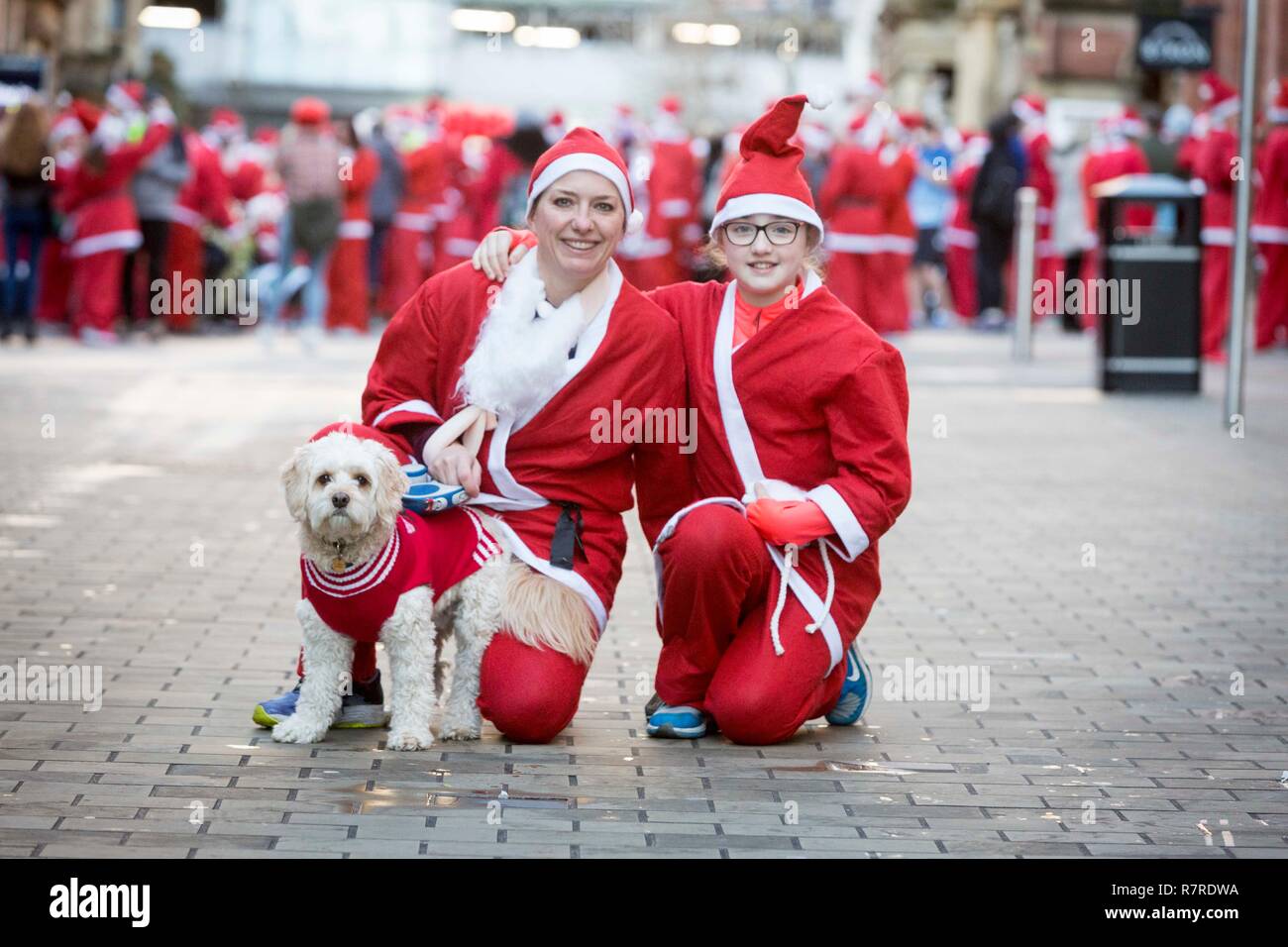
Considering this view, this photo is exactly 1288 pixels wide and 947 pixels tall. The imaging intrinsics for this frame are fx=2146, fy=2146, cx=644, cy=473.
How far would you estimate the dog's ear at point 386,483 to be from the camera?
17.2 feet

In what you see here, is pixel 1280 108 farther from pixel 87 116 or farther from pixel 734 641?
pixel 734 641

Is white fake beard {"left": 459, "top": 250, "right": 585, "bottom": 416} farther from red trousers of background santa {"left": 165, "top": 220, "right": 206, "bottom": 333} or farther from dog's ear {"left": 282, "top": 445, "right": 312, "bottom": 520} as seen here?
red trousers of background santa {"left": 165, "top": 220, "right": 206, "bottom": 333}

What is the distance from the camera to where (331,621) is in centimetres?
545

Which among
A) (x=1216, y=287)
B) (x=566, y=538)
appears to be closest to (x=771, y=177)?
(x=566, y=538)

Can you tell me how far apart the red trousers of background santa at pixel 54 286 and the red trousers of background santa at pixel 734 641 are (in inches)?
668

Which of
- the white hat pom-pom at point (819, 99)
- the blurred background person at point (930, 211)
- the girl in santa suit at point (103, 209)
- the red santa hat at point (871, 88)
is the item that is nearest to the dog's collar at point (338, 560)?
the white hat pom-pom at point (819, 99)

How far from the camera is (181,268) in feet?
72.6

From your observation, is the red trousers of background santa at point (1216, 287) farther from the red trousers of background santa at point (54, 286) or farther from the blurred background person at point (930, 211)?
the red trousers of background santa at point (54, 286)

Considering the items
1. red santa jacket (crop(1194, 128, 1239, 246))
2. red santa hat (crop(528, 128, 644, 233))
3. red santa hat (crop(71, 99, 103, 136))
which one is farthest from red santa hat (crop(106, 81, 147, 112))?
red santa hat (crop(528, 128, 644, 233))

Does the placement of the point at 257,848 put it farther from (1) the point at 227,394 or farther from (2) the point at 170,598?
(1) the point at 227,394

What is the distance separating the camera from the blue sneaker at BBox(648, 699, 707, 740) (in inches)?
223

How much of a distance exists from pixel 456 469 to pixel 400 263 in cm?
1879
